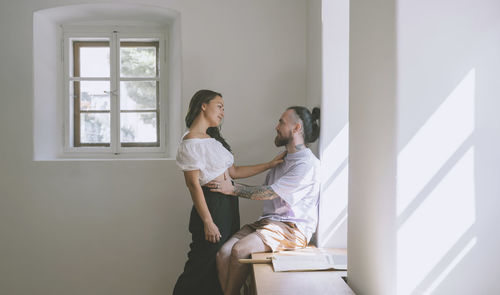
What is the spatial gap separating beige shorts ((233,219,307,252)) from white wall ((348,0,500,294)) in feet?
3.94

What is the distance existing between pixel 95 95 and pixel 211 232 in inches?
74.0

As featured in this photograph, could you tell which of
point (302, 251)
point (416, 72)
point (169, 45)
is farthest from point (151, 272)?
point (416, 72)

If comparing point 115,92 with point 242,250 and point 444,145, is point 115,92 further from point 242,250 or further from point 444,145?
point 444,145

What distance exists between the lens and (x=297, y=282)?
1984mm

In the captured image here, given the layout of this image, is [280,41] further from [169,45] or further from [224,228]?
[224,228]

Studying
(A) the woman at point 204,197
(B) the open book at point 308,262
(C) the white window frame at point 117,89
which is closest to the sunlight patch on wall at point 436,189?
(B) the open book at point 308,262

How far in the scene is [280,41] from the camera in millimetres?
3307

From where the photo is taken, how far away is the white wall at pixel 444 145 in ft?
4.33

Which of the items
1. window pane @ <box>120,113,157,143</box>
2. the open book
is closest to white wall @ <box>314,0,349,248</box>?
the open book

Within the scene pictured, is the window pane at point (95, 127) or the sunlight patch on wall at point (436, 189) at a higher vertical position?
the window pane at point (95, 127)

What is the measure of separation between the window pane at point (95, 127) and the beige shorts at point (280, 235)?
1713 millimetres

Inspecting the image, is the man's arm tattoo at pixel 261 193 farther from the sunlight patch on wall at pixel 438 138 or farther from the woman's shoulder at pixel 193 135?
the sunlight patch on wall at pixel 438 138

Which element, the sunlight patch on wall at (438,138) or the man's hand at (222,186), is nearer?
the sunlight patch on wall at (438,138)

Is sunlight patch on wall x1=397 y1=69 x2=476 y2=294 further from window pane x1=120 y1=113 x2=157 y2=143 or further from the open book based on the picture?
window pane x1=120 y1=113 x2=157 y2=143
